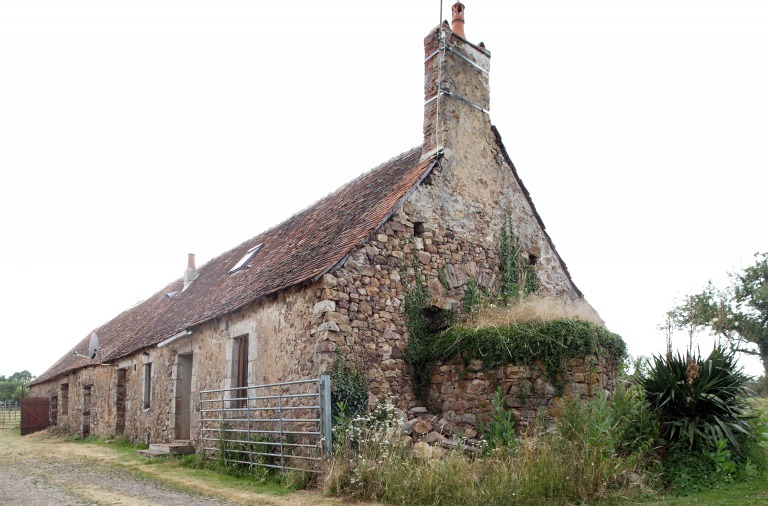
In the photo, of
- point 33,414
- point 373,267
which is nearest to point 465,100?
point 373,267

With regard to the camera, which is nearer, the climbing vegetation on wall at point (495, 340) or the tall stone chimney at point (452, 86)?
the climbing vegetation on wall at point (495, 340)

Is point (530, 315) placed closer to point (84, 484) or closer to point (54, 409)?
point (84, 484)

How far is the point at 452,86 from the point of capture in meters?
12.2

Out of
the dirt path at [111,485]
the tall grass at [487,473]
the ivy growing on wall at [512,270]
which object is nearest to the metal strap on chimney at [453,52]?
the ivy growing on wall at [512,270]

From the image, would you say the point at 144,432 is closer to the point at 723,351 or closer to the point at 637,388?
the point at 637,388

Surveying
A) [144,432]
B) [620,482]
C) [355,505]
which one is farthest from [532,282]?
[144,432]

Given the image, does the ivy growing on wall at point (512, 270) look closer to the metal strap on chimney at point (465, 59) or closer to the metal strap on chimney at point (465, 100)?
the metal strap on chimney at point (465, 100)

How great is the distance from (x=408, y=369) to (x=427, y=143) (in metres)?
4.51

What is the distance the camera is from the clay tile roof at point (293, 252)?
35.3 ft

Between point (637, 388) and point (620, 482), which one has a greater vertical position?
point (637, 388)

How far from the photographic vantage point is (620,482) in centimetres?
750

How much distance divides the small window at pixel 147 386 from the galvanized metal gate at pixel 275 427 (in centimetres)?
486

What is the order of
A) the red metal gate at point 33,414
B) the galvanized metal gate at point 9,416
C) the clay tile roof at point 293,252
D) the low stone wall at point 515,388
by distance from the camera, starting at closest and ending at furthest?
the low stone wall at point 515,388
the clay tile roof at point 293,252
the red metal gate at point 33,414
the galvanized metal gate at point 9,416

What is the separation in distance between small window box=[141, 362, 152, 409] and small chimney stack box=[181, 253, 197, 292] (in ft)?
14.1
